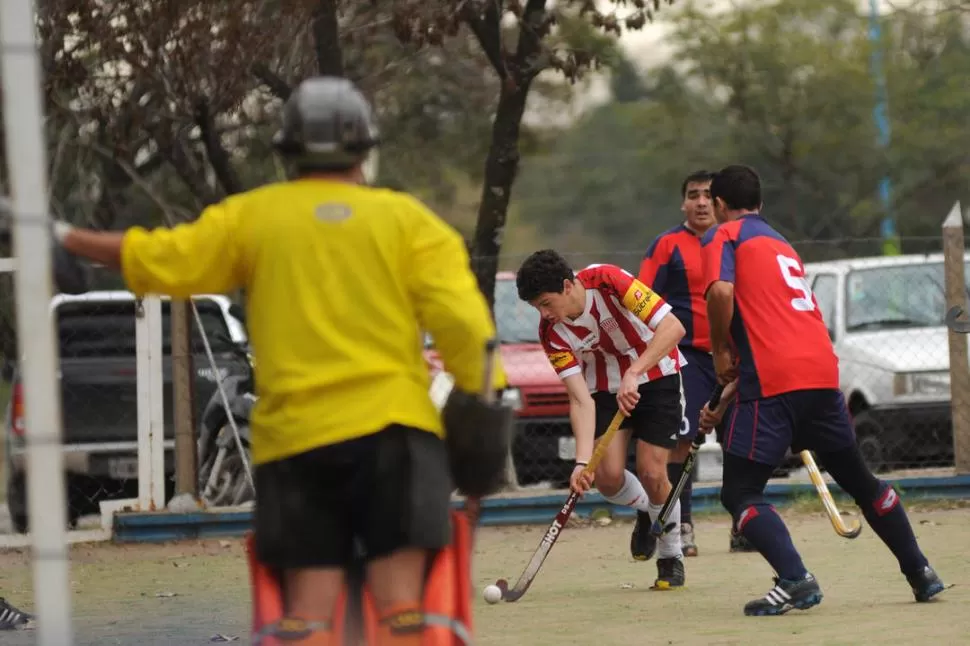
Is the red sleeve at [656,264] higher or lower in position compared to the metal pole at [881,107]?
lower

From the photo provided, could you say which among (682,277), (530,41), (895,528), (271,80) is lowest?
(895,528)

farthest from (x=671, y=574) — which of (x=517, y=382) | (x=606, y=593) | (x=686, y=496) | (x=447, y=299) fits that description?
(x=447, y=299)

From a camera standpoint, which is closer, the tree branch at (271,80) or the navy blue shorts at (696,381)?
the navy blue shorts at (696,381)

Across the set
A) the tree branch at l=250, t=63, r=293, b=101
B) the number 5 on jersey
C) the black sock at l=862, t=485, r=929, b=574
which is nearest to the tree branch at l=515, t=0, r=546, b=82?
the tree branch at l=250, t=63, r=293, b=101

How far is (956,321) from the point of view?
12273mm

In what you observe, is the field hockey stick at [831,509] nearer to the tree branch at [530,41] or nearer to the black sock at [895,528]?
the black sock at [895,528]

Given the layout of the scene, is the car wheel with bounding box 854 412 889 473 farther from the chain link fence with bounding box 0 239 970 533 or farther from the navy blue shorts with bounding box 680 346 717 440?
the navy blue shorts with bounding box 680 346 717 440

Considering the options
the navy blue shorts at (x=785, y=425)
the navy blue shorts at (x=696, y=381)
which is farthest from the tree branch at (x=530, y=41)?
the navy blue shorts at (x=785, y=425)

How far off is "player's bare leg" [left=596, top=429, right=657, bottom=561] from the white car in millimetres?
4366

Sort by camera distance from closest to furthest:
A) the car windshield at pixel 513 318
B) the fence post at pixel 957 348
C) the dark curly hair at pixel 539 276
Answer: the dark curly hair at pixel 539 276, the fence post at pixel 957 348, the car windshield at pixel 513 318

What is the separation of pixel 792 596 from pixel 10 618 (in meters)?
3.18

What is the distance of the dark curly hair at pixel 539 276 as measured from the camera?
26.9ft

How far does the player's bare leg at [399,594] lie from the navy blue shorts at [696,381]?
5.63 meters

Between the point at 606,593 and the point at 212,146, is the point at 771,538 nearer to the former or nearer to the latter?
the point at 606,593
